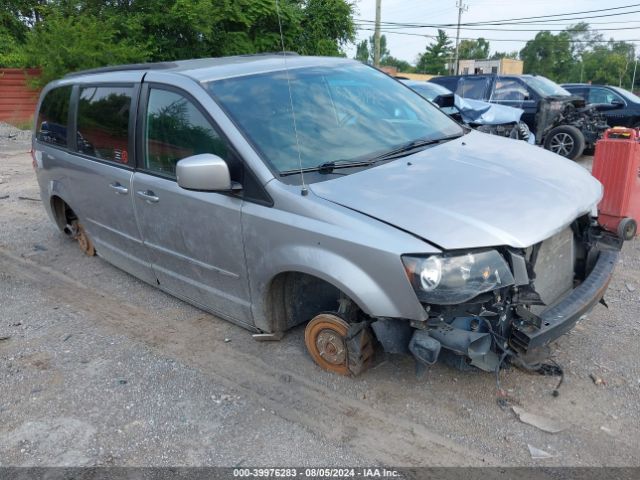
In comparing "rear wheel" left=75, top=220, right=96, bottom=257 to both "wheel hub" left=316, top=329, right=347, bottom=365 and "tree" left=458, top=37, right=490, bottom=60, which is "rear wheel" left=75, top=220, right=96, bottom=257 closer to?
"wheel hub" left=316, top=329, right=347, bottom=365

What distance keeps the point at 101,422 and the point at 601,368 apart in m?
2.94

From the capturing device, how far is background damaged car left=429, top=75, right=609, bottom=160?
10.9 m

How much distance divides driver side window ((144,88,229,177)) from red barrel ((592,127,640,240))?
12.2ft

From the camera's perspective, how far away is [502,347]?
270 cm

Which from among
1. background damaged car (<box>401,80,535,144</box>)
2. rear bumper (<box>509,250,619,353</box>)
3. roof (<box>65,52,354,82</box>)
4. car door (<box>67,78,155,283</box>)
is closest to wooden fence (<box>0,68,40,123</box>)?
background damaged car (<box>401,80,535,144</box>)

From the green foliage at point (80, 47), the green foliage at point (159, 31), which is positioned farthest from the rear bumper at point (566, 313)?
the green foliage at point (80, 47)

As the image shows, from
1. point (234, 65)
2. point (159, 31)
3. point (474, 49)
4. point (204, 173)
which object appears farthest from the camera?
point (474, 49)

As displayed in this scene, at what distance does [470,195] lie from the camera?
9.47ft

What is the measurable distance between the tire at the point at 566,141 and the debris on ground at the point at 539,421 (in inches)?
358

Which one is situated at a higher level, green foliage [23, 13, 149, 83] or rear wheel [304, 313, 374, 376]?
green foliage [23, 13, 149, 83]

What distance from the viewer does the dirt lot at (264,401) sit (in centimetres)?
271

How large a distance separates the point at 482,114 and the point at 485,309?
6959 mm

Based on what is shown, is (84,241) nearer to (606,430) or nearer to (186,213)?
(186,213)

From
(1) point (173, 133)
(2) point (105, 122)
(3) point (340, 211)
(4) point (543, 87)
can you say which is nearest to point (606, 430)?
(3) point (340, 211)
